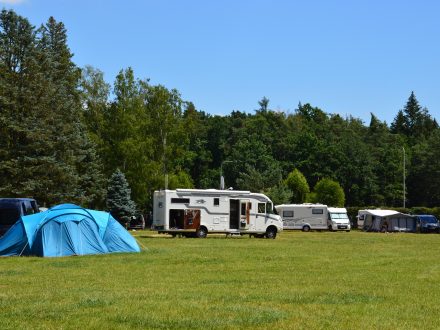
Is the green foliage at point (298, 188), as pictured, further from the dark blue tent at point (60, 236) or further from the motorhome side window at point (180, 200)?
the dark blue tent at point (60, 236)

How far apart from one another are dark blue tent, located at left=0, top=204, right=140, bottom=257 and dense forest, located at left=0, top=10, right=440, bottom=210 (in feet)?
75.6

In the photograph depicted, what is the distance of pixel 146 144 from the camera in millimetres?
66062

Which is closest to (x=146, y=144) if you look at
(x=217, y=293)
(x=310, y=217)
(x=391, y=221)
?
(x=310, y=217)

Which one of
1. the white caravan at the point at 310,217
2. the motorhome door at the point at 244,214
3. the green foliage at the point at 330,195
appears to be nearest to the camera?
the motorhome door at the point at 244,214

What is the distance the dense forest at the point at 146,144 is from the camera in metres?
49.9

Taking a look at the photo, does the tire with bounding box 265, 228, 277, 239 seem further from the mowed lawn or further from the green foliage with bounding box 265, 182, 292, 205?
the green foliage with bounding box 265, 182, 292, 205

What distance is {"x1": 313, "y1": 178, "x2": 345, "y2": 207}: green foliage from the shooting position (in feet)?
279

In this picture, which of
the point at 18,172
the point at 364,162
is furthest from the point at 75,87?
the point at 364,162

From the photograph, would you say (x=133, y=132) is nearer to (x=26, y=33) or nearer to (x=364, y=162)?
(x=26, y=33)

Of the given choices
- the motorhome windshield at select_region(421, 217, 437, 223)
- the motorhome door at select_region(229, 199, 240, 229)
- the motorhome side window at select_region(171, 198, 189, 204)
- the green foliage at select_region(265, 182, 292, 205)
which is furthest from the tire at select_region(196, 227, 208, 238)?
the green foliage at select_region(265, 182, 292, 205)

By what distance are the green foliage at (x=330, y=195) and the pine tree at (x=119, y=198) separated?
3024cm

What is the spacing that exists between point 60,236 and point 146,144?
4085 centimetres

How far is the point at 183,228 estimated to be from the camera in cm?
4169

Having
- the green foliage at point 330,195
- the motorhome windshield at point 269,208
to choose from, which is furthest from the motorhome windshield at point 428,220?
the motorhome windshield at point 269,208
